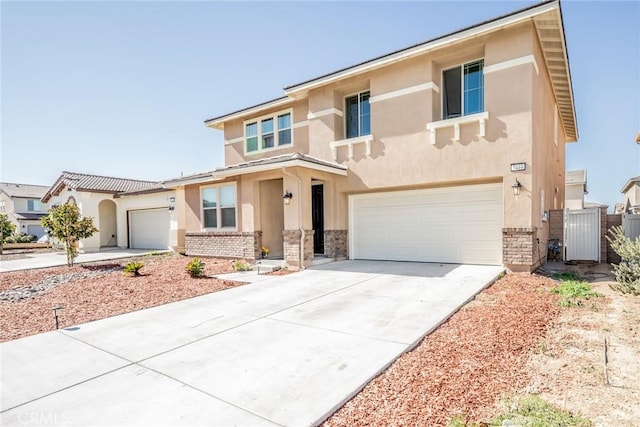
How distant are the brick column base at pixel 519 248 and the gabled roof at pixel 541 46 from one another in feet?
18.3

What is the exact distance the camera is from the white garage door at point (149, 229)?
19.6m

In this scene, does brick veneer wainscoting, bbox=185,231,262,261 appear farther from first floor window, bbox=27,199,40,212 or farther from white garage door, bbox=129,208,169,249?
first floor window, bbox=27,199,40,212

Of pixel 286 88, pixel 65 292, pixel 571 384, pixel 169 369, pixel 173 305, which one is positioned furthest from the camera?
pixel 286 88

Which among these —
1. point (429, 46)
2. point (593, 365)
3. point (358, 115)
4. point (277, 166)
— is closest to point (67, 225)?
point (277, 166)

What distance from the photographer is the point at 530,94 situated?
8.96m

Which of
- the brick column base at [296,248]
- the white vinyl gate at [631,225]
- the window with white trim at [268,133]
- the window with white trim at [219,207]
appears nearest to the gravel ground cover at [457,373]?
the brick column base at [296,248]

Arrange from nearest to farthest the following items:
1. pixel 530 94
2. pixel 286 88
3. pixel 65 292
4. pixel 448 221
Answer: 1. pixel 65 292
2. pixel 530 94
3. pixel 448 221
4. pixel 286 88

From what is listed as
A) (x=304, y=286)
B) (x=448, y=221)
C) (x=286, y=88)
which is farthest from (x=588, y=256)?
(x=286, y=88)

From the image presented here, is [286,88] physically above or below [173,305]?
above

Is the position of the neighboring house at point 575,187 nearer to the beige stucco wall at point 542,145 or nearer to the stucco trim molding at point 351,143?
the beige stucco wall at point 542,145

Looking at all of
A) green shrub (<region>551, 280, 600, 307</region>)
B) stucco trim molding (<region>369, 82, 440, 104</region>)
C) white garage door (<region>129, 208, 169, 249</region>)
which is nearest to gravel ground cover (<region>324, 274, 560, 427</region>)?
green shrub (<region>551, 280, 600, 307</region>)

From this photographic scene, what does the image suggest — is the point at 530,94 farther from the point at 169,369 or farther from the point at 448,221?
the point at 169,369

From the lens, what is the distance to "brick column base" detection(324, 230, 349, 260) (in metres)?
12.5

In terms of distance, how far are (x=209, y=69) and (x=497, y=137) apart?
1093 cm
